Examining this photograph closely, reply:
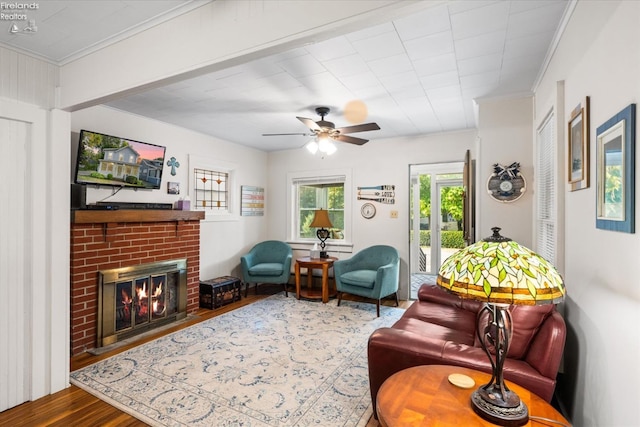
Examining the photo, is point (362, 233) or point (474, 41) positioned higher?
point (474, 41)

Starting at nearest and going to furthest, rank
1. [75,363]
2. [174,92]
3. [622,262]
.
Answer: [622,262] < [75,363] < [174,92]

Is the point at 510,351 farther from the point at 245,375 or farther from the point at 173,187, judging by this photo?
the point at 173,187

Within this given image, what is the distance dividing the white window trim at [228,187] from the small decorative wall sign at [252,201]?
13 centimetres

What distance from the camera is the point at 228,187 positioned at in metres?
5.23

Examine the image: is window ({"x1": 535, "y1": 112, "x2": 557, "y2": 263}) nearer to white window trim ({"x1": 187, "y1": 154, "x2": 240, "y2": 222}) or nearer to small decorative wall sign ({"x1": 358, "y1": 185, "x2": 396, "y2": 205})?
small decorative wall sign ({"x1": 358, "y1": 185, "x2": 396, "y2": 205})

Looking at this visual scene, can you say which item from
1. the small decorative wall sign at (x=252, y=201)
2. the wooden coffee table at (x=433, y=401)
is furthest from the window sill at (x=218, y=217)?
the wooden coffee table at (x=433, y=401)

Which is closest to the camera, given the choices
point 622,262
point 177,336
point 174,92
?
point 622,262

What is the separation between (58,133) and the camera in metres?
2.33

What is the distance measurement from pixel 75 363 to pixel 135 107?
254 centimetres

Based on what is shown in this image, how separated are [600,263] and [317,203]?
4.55 metres

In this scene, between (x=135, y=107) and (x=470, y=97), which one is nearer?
(x=470, y=97)

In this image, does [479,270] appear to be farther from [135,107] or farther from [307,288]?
[307,288]

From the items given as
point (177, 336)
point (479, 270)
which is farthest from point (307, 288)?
point (479, 270)

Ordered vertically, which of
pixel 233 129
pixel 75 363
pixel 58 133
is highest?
pixel 233 129
